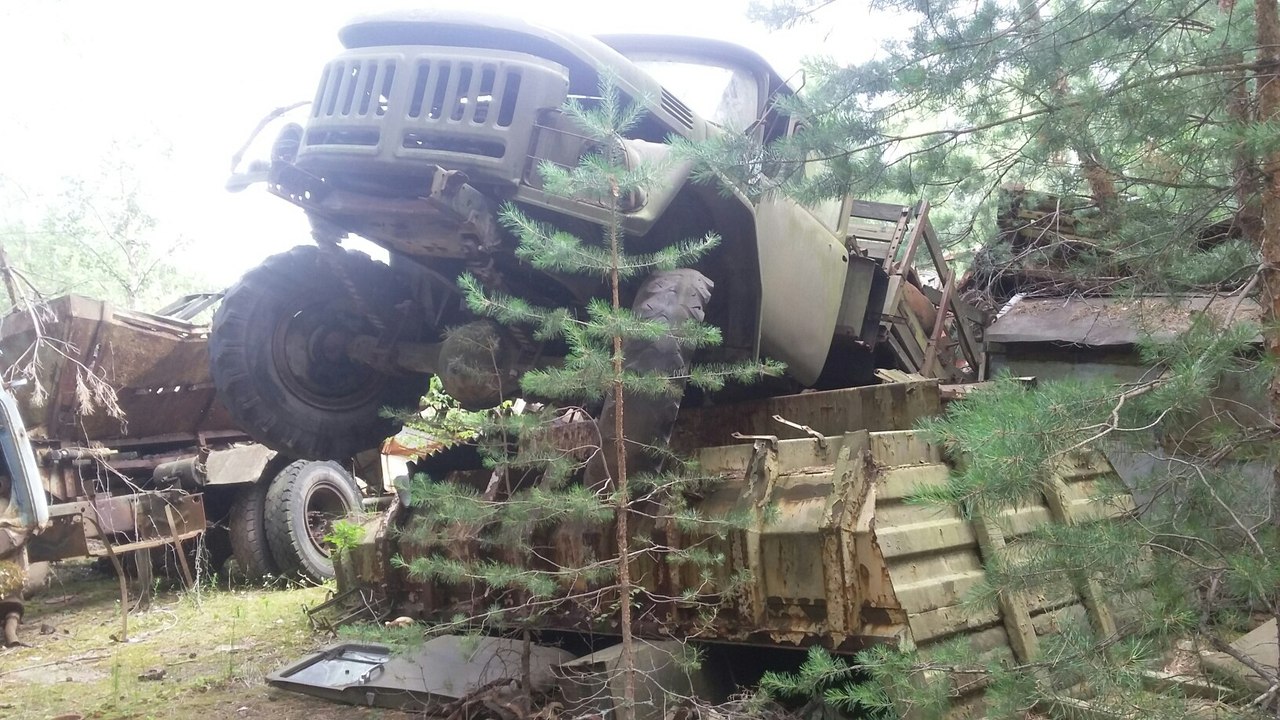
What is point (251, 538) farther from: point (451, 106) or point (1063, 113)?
point (1063, 113)

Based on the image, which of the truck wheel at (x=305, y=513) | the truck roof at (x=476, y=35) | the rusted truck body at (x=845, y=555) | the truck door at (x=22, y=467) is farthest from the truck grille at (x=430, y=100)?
the truck wheel at (x=305, y=513)

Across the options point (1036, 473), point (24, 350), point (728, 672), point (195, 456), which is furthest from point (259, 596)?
point (1036, 473)

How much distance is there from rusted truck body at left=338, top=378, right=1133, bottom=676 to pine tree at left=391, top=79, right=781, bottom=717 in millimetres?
66

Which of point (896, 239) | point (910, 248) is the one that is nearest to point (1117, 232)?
point (910, 248)

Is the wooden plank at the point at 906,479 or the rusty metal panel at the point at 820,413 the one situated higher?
the rusty metal panel at the point at 820,413

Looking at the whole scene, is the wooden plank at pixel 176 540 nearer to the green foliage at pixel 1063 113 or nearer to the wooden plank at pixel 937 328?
the wooden plank at pixel 937 328

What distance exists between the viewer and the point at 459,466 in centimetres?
519

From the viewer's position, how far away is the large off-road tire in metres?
4.82

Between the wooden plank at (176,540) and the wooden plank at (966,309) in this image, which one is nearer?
the wooden plank at (966,309)

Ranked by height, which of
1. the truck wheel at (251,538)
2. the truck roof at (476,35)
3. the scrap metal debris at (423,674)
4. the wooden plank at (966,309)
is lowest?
the scrap metal debris at (423,674)

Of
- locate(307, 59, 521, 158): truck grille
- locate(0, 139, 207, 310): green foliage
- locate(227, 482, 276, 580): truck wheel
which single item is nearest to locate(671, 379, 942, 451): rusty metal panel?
locate(307, 59, 521, 158): truck grille

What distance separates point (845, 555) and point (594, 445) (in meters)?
0.98

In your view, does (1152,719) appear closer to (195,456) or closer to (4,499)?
(4,499)

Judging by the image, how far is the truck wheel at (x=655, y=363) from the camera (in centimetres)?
367
